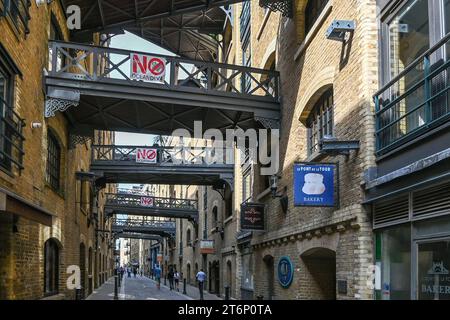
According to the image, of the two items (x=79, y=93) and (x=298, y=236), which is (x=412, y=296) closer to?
(x=298, y=236)

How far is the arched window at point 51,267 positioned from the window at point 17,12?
578 centimetres

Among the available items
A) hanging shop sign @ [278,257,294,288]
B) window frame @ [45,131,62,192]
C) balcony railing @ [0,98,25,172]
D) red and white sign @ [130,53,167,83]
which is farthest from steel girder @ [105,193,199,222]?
balcony railing @ [0,98,25,172]

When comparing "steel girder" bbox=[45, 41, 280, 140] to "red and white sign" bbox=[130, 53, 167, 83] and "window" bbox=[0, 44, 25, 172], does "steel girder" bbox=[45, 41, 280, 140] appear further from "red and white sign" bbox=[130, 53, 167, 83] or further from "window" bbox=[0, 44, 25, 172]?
"window" bbox=[0, 44, 25, 172]

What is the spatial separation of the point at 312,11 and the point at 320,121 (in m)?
2.99

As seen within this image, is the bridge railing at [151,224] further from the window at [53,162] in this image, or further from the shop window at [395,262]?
the shop window at [395,262]

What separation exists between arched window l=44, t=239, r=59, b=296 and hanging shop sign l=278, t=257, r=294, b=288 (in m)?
5.99

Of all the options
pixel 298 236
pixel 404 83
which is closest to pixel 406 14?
pixel 404 83

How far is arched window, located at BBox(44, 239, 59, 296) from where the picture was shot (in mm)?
14616

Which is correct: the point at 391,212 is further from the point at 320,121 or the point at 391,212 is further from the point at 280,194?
the point at 280,194

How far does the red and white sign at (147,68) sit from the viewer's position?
15141 mm

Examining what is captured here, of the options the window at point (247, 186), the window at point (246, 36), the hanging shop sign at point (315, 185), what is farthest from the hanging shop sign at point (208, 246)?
the hanging shop sign at point (315, 185)

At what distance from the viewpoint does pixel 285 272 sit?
15.4 meters

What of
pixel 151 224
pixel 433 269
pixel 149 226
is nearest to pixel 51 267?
pixel 433 269

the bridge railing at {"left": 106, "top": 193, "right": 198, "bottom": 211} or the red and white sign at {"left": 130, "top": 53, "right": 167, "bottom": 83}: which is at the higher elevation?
the red and white sign at {"left": 130, "top": 53, "right": 167, "bottom": 83}
